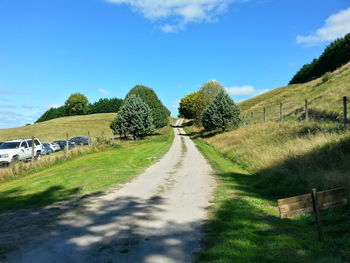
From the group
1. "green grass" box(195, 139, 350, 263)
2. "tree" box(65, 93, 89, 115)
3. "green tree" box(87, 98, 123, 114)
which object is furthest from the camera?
"green tree" box(87, 98, 123, 114)

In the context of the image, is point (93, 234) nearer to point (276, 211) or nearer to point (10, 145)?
point (276, 211)

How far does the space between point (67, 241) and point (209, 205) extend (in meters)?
3.77

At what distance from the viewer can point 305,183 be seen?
29.7 feet

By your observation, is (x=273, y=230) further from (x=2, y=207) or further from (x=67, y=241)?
(x=2, y=207)

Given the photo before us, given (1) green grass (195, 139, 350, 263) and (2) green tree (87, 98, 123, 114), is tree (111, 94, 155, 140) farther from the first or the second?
(2) green tree (87, 98, 123, 114)

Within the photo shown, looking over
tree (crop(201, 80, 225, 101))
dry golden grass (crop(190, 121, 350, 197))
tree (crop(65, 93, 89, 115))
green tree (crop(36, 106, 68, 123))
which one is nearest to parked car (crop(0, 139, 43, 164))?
dry golden grass (crop(190, 121, 350, 197))

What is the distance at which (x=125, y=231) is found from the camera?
19.2 ft

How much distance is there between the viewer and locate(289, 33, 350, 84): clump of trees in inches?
2950

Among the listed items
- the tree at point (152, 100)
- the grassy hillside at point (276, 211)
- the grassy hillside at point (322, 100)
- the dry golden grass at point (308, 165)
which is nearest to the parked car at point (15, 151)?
the grassy hillside at point (276, 211)

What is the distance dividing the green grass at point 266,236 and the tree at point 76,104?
139840 millimetres

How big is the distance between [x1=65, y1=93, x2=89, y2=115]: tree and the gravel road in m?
137

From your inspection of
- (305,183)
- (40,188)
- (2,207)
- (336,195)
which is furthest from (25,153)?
(336,195)

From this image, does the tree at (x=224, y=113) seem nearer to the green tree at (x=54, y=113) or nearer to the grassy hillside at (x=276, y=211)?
the grassy hillside at (x=276, y=211)

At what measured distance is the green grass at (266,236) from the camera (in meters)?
4.47
